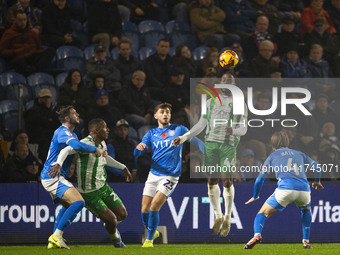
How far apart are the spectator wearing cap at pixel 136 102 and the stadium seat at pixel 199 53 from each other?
2.01 metres

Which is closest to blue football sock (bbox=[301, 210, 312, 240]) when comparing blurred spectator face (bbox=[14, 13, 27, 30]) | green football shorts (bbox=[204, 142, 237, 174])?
green football shorts (bbox=[204, 142, 237, 174])

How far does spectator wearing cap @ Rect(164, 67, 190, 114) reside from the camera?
14.0m

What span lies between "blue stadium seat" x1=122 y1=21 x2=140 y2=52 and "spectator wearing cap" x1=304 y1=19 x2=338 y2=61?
151 inches

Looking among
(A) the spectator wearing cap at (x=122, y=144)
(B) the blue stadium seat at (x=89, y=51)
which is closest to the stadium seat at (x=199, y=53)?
(B) the blue stadium seat at (x=89, y=51)

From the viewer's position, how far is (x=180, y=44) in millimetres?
15961

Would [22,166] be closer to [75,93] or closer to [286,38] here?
[75,93]

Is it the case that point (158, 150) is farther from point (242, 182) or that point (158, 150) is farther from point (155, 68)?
point (155, 68)

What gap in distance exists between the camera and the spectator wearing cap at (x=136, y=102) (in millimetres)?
13664

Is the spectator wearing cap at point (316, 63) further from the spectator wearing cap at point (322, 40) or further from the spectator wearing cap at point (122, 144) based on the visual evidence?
the spectator wearing cap at point (122, 144)

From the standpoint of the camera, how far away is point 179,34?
52.5 feet

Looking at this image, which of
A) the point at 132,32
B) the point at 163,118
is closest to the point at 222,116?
the point at 163,118

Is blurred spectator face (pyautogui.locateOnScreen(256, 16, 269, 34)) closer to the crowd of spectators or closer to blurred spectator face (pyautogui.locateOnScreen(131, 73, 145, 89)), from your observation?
the crowd of spectators

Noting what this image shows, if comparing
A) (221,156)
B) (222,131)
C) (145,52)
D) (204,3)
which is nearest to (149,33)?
(145,52)

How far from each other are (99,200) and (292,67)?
250 inches
